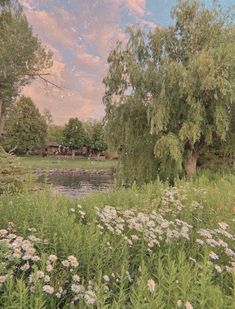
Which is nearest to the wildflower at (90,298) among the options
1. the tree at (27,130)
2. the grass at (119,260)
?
the grass at (119,260)

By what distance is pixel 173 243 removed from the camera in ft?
13.7

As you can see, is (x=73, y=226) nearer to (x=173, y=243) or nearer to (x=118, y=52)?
(x=173, y=243)

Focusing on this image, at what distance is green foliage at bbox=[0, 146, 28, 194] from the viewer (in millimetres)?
10992

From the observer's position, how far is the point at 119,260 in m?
3.74

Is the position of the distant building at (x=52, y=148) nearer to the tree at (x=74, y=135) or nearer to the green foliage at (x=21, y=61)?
the tree at (x=74, y=135)

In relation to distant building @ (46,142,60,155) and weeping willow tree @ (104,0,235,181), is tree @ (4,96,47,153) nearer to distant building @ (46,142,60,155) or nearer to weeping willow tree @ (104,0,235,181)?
distant building @ (46,142,60,155)

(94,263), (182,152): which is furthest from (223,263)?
(182,152)

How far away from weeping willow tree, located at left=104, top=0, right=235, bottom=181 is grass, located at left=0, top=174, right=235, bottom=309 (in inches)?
450

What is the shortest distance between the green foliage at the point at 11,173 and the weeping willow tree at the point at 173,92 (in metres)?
6.83

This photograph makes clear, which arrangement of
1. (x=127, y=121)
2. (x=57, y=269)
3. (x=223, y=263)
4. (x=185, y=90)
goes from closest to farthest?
Result: 1. (x=57, y=269)
2. (x=223, y=263)
3. (x=185, y=90)
4. (x=127, y=121)

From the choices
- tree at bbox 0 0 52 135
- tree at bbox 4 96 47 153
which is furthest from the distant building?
tree at bbox 0 0 52 135

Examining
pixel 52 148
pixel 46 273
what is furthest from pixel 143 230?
pixel 52 148

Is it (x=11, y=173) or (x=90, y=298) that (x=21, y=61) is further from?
(x=90, y=298)

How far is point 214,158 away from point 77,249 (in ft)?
54.6
